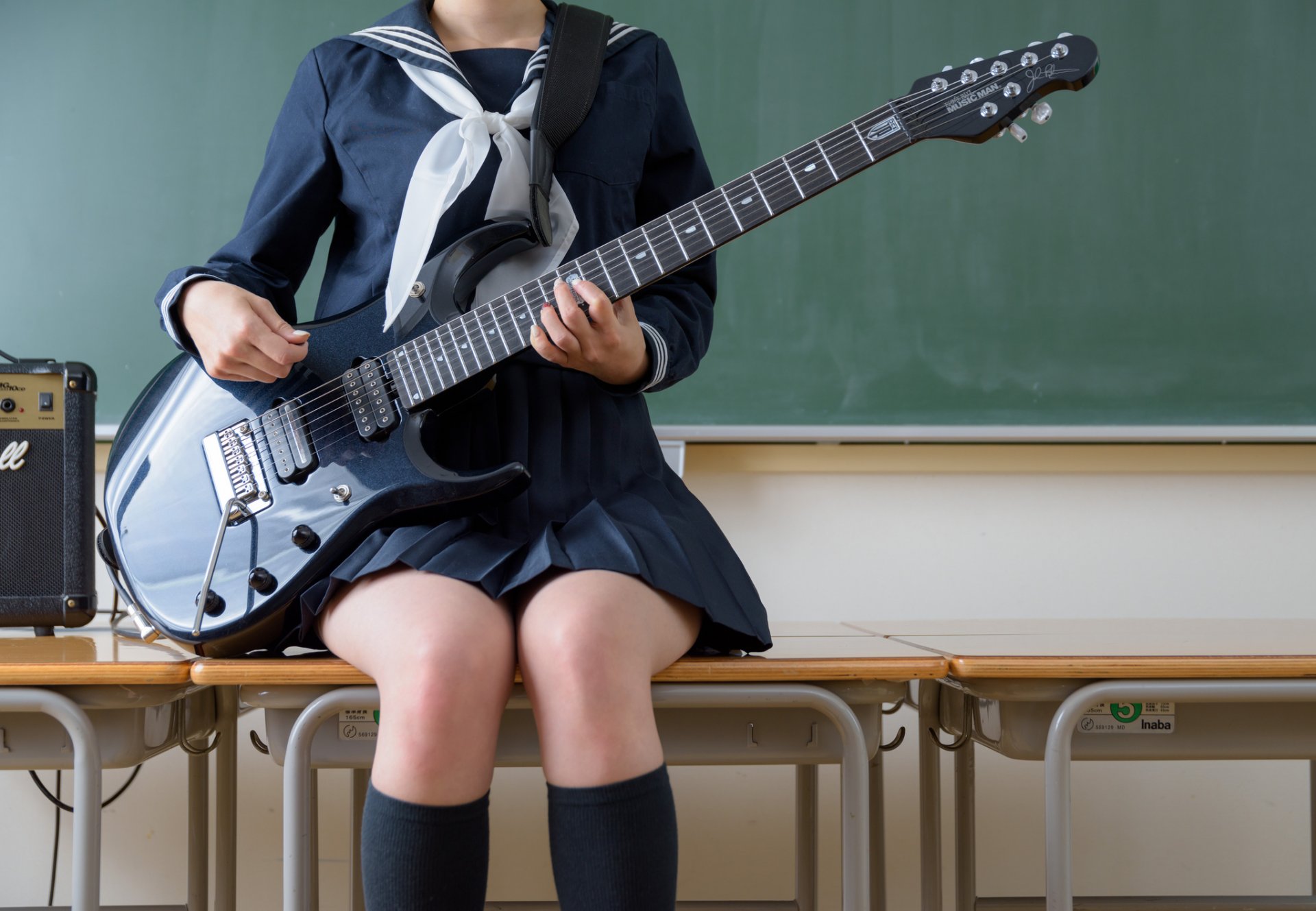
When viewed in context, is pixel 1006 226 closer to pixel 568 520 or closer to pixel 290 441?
pixel 568 520

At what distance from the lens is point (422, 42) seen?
1.02m

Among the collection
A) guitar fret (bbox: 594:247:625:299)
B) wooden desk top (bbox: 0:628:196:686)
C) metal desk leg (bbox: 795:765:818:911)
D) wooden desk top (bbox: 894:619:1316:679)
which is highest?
guitar fret (bbox: 594:247:625:299)

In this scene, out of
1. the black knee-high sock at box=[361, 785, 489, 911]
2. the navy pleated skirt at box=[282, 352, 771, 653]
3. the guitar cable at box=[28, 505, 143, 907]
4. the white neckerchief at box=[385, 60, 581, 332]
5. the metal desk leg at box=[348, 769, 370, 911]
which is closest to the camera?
the black knee-high sock at box=[361, 785, 489, 911]

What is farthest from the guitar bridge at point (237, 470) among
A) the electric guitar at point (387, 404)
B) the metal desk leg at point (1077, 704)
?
the metal desk leg at point (1077, 704)

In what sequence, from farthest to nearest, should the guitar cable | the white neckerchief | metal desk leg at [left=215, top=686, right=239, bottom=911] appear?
the guitar cable
metal desk leg at [left=215, top=686, right=239, bottom=911]
the white neckerchief

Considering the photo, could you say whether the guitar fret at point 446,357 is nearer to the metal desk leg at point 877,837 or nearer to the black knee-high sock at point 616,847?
the black knee-high sock at point 616,847

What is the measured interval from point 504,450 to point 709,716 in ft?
1.04

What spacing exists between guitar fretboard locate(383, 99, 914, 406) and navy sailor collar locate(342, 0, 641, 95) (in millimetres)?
252

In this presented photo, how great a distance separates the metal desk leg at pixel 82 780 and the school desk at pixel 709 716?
13 centimetres

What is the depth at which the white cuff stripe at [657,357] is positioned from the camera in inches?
35.9

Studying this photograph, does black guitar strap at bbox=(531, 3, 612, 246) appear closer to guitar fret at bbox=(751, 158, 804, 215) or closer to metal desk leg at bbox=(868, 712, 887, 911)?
guitar fret at bbox=(751, 158, 804, 215)

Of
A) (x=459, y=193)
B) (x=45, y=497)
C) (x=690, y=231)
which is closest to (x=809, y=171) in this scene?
A: (x=690, y=231)

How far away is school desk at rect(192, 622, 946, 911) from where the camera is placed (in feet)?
2.86

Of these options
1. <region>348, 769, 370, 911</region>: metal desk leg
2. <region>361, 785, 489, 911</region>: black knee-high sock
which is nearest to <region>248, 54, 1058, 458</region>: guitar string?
<region>361, 785, 489, 911</region>: black knee-high sock
